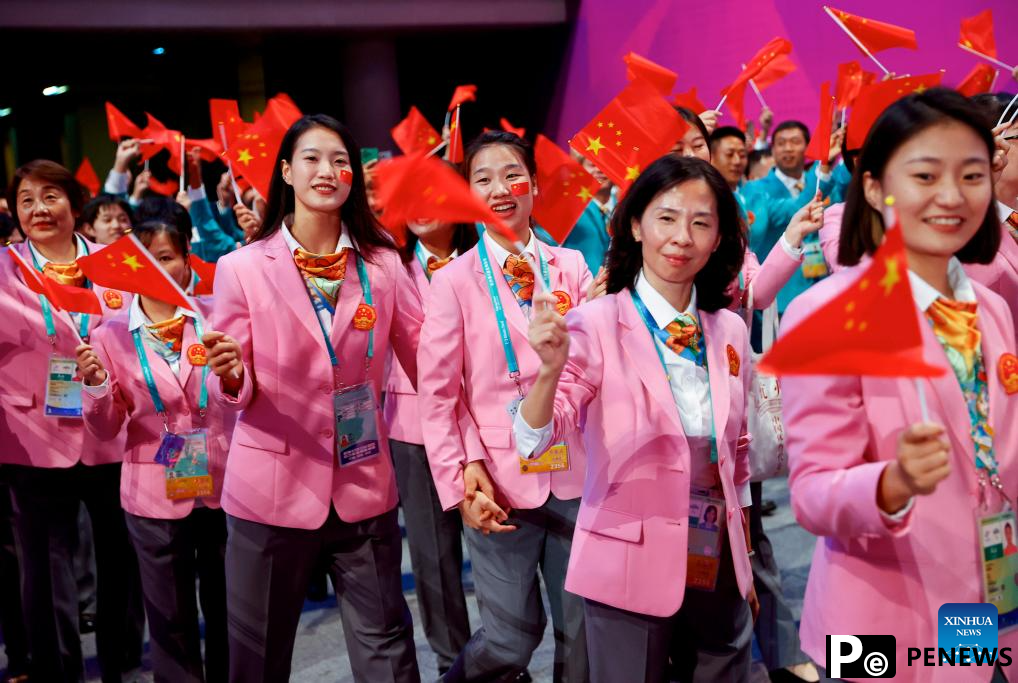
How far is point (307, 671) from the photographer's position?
379 cm

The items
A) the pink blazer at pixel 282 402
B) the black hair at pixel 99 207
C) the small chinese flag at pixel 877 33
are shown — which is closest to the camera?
the pink blazer at pixel 282 402

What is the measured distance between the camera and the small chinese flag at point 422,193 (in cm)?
196

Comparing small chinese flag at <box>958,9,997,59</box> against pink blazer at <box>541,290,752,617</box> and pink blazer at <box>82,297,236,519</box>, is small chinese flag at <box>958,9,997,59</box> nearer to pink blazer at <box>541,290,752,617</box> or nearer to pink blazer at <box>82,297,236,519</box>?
pink blazer at <box>541,290,752,617</box>

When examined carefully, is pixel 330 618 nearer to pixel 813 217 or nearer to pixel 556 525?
pixel 556 525

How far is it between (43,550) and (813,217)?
2858 mm

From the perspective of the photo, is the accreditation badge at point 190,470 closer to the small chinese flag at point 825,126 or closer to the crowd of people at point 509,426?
the crowd of people at point 509,426

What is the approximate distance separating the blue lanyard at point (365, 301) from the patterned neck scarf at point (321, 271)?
0.6 inches

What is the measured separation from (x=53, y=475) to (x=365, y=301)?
5.12ft

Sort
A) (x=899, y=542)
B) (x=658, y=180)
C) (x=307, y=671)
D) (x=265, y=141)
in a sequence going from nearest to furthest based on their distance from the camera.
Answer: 1. (x=899, y=542)
2. (x=658, y=180)
3. (x=307, y=671)
4. (x=265, y=141)

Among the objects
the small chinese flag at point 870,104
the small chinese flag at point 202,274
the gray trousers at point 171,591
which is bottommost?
the gray trousers at point 171,591

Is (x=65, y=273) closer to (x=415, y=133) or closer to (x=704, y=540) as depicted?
(x=415, y=133)

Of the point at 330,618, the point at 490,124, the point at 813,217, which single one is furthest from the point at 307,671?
the point at 490,124

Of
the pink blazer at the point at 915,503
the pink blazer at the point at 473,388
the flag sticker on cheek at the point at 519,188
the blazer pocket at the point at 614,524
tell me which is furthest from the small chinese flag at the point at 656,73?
the pink blazer at the point at 915,503

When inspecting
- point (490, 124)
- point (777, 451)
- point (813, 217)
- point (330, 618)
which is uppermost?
point (490, 124)
